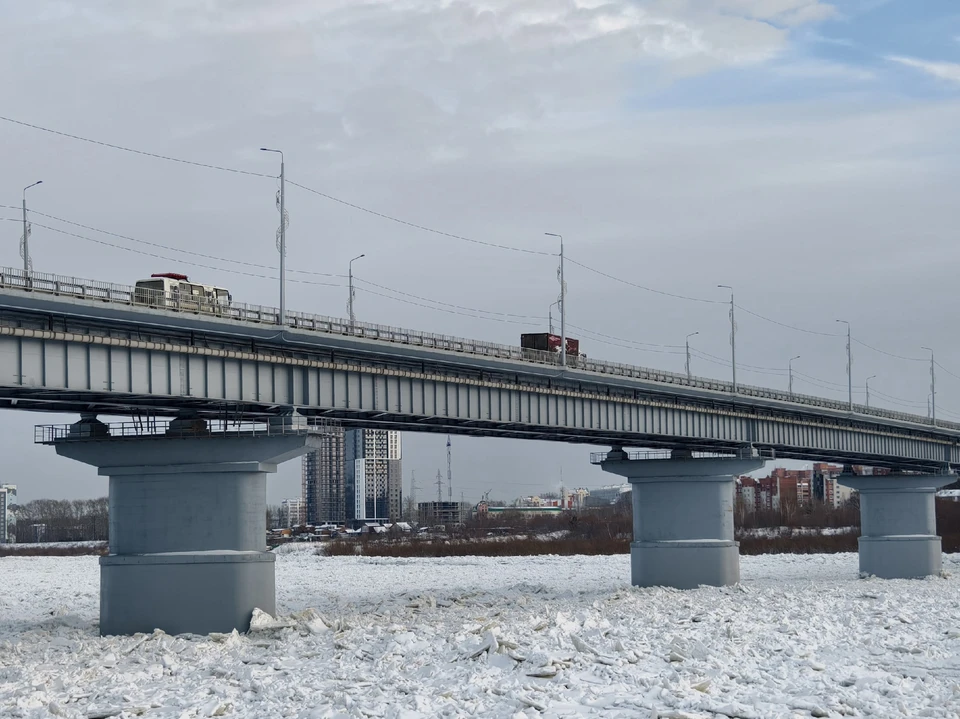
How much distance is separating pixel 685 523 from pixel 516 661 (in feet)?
106

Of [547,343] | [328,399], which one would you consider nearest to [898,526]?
[547,343]

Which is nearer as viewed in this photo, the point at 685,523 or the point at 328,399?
the point at 328,399

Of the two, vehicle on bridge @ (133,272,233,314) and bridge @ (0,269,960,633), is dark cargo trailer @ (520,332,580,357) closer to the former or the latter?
bridge @ (0,269,960,633)

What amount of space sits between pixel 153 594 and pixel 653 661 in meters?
18.2

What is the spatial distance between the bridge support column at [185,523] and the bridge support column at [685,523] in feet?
87.6

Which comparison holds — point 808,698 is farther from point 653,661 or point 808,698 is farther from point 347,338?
point 347,338

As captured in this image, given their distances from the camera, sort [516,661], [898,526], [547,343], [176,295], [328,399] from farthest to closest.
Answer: [898,526], [547,343], [328,399], [176,295], [516,661]

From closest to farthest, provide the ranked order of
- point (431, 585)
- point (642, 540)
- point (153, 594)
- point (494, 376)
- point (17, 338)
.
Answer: point (17, 338), point (153, 594), point (494, 376), point (642, 540), point (431, 585)

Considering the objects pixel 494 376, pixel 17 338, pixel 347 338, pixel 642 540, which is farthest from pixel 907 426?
pixel 17 338

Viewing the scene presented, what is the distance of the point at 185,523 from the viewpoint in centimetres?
4197

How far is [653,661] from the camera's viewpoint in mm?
33312

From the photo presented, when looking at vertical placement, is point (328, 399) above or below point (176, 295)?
below

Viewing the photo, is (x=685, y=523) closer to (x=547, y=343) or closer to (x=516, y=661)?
(x=547, y=343)

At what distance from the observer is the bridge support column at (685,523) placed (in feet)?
204
